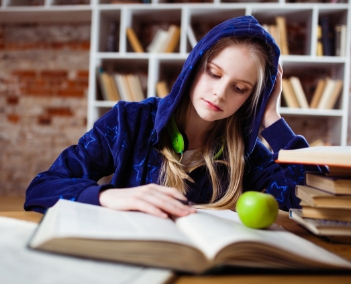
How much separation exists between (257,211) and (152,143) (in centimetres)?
66

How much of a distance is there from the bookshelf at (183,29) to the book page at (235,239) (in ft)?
7.44

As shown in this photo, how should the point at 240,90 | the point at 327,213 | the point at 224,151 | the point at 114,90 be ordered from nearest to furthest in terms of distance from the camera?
the point at 327,213
the point at 240,90
the point at 224,151
the point at 114,90

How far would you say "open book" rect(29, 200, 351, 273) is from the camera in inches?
18.8

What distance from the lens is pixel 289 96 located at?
2793 mm

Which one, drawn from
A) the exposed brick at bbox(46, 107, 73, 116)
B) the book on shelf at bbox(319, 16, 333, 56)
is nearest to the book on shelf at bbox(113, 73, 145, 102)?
the exposed brick at bbox(46, 107, 73, 116)

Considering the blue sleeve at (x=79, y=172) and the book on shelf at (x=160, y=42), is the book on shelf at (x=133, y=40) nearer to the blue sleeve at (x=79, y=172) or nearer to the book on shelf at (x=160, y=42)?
the book on shelf at (x=160, y=42)

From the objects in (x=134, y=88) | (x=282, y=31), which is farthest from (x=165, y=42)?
(x=282, y=31)

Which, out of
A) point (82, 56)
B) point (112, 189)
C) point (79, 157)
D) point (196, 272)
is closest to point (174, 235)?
point (196, 272)

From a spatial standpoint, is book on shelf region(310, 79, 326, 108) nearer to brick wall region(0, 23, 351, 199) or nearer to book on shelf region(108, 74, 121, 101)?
book on shelf region(108, 74, 121, 101)

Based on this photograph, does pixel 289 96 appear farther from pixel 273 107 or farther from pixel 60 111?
pixel 60 111

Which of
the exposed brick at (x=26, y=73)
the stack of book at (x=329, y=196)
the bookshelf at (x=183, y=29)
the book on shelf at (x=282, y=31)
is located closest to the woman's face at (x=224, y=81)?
the stack of book at (x=329, y=196)

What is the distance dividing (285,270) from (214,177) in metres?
0.78

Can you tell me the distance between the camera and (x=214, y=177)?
4.19 feet

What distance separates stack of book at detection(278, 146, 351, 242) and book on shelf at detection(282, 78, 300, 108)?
2082 mm
